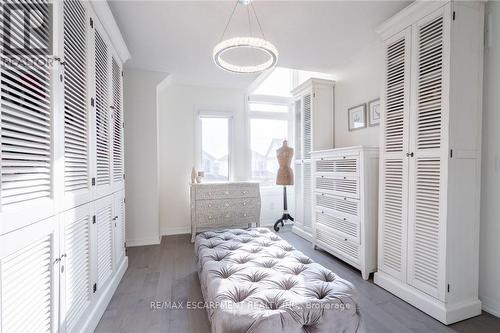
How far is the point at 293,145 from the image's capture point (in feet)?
14.4

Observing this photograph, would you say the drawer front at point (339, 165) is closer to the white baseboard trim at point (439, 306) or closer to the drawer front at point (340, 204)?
the drawer front at point (340, 204)

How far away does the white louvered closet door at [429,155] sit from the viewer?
1744mm

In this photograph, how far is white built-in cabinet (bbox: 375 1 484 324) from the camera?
1719 mm

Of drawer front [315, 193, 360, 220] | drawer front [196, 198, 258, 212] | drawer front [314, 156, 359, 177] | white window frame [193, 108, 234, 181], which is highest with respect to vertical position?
white window frame [193, 108, 234, 181]

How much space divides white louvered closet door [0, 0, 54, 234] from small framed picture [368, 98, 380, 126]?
296 centimetres

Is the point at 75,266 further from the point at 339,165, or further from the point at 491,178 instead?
the point at 491,178

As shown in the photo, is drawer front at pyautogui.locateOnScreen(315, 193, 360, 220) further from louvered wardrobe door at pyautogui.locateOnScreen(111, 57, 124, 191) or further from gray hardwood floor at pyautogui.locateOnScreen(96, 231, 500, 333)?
louvered wardrobe door at pyautogui.locateOnScreen(111, 57, 124, 191)

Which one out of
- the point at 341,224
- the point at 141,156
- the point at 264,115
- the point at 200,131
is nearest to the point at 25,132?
the point at 141,156

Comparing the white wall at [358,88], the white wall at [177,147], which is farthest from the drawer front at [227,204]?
the white wall at [358,88]

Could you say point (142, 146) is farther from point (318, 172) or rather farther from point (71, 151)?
point (318, 172)

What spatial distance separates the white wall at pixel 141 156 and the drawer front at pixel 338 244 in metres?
2.34

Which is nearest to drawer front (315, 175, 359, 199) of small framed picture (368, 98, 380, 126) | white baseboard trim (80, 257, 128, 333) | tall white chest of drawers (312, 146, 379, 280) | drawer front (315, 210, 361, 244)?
tall white chest of drawers (312, 146, 379, 280)

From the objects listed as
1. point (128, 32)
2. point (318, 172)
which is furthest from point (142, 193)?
point (318, 172)

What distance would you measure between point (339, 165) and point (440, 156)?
3.48 feet
